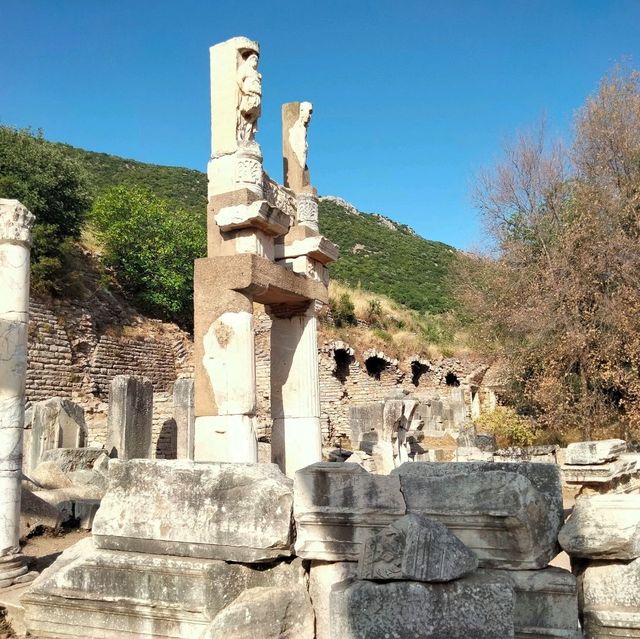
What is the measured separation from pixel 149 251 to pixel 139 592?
25345 millimetres

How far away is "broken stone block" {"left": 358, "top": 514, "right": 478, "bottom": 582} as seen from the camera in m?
2.68

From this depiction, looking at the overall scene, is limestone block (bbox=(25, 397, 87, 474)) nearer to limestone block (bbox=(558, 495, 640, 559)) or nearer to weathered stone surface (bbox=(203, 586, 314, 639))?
weathered stone surface (bbox=(203, 586, 314, 639))

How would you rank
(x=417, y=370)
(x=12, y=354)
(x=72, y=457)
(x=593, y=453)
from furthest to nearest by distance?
(x=417, y=370) → (x=72, y=457) → (x=593, y=453) → (x=12, y=354)

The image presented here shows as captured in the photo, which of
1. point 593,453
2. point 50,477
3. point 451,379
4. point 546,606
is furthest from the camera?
point 451,379

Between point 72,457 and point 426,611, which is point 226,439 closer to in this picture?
point 426,611

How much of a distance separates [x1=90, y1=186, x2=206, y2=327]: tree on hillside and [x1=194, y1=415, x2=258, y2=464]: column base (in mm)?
21586

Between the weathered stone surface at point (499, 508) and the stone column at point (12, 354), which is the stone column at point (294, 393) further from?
the weathered stone surface at point (499, 508)

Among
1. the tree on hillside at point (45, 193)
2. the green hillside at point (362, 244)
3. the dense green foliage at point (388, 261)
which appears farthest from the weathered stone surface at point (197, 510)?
the green hillside at point (362, 244)

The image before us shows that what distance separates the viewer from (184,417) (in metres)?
16.1

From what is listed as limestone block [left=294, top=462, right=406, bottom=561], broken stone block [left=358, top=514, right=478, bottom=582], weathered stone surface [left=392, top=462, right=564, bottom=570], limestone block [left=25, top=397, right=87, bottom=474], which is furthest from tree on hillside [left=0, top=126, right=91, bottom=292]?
broken stone block [left=358, top=514, right=478, bottom=582]

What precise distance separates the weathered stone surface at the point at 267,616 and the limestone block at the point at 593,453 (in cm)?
784

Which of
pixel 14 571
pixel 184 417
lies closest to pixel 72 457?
pixel 184 417

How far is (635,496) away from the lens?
131 inches

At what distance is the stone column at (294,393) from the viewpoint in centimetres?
746
